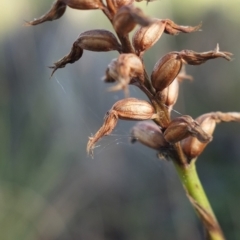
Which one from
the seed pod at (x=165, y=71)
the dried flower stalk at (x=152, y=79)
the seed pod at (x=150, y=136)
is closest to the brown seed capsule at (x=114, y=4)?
the dried flower stalk at (x=152, y=79)

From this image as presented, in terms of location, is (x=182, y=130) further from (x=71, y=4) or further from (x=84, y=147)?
(x=84, y=147)

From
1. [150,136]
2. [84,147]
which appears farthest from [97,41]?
[84,147]

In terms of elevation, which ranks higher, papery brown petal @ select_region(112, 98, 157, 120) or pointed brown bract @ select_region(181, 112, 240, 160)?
papery brown petal @ select_region(112, 98, 157, 120)

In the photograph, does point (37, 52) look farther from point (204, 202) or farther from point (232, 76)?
point (204, 202)

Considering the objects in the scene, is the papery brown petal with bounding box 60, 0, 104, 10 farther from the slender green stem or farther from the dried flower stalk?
the slender green stem

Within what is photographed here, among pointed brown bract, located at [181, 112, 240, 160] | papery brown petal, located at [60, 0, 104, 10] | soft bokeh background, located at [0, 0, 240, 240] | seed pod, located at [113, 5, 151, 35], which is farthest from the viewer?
soft bokeh background, located at [0, 0, 240, 240]

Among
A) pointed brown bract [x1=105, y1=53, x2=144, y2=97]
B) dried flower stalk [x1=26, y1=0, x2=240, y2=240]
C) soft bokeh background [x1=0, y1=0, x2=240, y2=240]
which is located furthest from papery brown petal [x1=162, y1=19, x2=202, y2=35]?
soft bokeh background [x1=0, y1=0, x2=240, y2=240]
